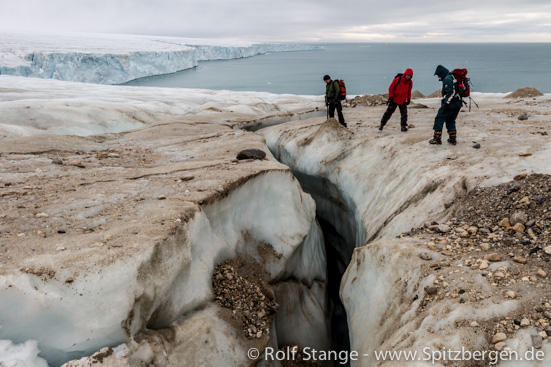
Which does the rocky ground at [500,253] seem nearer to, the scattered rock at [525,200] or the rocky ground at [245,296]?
the scattered rock at [525,200]

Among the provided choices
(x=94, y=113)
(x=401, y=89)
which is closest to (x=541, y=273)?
(x=401, y=89)

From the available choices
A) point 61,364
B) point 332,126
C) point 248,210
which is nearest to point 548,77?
point 332,126

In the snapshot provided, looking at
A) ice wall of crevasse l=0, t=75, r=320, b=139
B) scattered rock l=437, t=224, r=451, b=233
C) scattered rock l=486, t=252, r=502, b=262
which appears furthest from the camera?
ice wall of crevasse l=0, t=75, r=320, b=139

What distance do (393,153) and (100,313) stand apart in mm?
6308

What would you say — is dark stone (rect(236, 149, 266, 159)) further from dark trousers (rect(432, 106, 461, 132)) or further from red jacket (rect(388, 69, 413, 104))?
dark trousers (rect(432, 106, 461, 132))

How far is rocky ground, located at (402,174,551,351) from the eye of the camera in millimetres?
3029

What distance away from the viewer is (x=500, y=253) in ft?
12.7

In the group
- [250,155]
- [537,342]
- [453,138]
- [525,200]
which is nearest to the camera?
[537,342]

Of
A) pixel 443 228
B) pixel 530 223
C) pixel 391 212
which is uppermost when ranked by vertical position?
pixel 530 223

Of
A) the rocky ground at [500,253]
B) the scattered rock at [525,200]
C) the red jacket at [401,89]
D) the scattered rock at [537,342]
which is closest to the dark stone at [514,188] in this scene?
the rocky ground at [500,253]

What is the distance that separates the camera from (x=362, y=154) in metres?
8.54

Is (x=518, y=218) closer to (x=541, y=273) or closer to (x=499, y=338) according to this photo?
(x=541, y=273)

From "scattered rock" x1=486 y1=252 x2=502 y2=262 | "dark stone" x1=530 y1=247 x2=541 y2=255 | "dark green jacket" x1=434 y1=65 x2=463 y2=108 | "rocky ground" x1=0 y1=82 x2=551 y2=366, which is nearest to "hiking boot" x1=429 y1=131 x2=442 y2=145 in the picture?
"rocky ground" x1=0 y1=82 x2=551 y2=366

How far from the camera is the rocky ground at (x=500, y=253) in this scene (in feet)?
9.94
